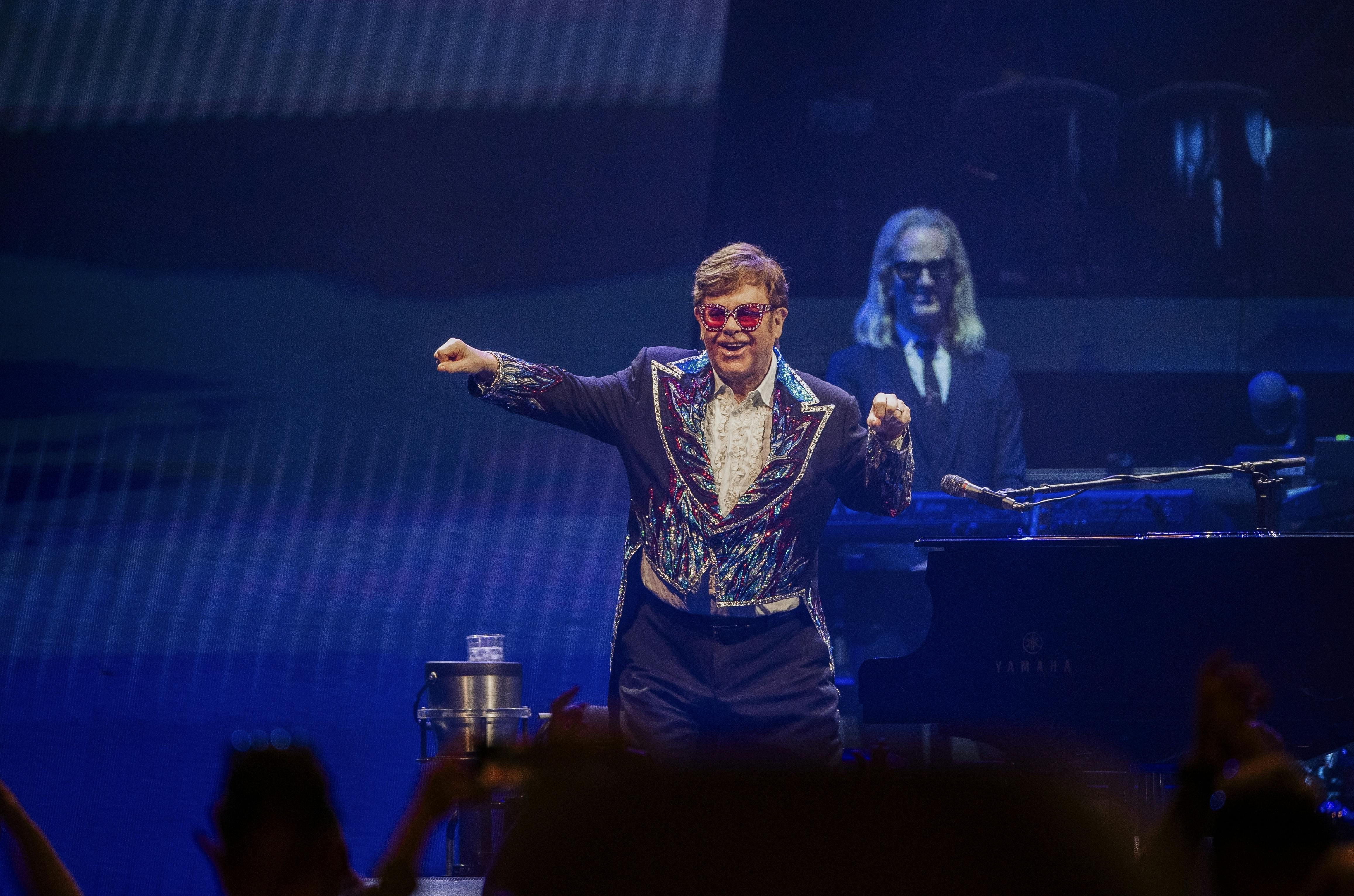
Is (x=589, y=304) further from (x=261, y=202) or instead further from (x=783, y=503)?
A: (x=783, y=503)

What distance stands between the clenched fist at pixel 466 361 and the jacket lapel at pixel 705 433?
1.51ft

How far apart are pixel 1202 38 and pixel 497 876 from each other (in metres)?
7.18

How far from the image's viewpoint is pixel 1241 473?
4031mm

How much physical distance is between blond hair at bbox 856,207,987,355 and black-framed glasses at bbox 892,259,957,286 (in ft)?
0.18

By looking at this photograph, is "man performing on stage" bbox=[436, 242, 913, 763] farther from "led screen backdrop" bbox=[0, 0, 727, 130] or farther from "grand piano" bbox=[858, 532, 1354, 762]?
"led screen backdrop" bbox=[0, 0, 727, 130]

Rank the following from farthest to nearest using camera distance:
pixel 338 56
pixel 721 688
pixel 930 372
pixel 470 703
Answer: pixel 338 56 < pixel 930 372 < pixel 470 703 < pixel 721 688

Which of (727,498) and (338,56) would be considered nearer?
(727,498)

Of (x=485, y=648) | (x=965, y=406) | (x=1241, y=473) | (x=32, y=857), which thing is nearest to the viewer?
(x=32, y=857)

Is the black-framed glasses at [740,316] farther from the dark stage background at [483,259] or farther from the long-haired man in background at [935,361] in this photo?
the dark stage background at [483,259]

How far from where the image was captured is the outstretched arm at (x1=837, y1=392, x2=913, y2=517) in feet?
12.3

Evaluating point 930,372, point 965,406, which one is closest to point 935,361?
point 930,372

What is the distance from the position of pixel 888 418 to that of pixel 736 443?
0.43 meters

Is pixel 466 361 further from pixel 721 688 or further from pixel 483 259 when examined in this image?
pixel 483 259

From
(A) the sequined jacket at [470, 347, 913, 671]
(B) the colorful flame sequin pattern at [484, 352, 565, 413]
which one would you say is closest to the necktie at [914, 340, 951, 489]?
(A) the sequined jacket at [470, 347, 913, 671]
